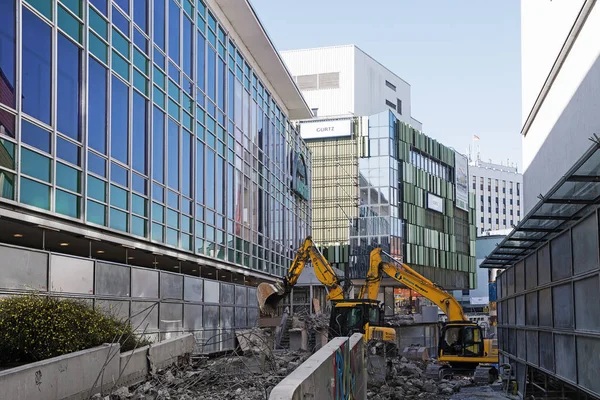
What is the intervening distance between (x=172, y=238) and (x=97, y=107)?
6709mm

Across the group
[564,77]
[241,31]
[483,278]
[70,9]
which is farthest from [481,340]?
[483,278]

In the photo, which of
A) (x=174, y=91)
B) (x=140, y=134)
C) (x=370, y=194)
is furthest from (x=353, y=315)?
(x=370, y=194)

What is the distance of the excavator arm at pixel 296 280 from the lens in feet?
97.5

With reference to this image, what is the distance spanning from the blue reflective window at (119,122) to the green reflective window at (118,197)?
2.72 feet

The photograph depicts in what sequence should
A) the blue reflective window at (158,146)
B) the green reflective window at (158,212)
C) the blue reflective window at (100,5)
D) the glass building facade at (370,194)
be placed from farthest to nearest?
the glass building facade at (370,194), the blue reflective window at (158,146), the green reflective window at (158,212), the blue reflective window at (100,5)

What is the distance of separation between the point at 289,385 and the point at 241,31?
31.6 meters

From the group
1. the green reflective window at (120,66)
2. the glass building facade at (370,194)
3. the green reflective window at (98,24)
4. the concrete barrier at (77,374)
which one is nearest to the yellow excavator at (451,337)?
the green reflective window at (120,66)

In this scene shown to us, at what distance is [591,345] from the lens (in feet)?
34.7

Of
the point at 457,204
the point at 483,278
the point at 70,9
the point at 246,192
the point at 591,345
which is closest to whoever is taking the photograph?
the point at 591,345

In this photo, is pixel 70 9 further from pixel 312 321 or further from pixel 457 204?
pixel 457 204

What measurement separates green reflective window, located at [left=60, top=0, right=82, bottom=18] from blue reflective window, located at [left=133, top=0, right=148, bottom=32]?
3.99m

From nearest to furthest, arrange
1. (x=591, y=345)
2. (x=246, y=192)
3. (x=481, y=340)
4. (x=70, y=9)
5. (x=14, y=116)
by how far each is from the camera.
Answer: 1. (x=591, y=345)
2. (x=14, y=116)
3. (x=70, y=9)
4. (x=481, y=340)
5. (x=246, y=192)

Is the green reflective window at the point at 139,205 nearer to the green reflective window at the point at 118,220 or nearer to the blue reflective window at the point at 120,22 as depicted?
the green reflective window at the point at 118,220

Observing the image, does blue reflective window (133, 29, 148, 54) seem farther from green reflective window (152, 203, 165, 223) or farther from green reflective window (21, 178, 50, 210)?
green reflective window (21, 178, 50, 210)
